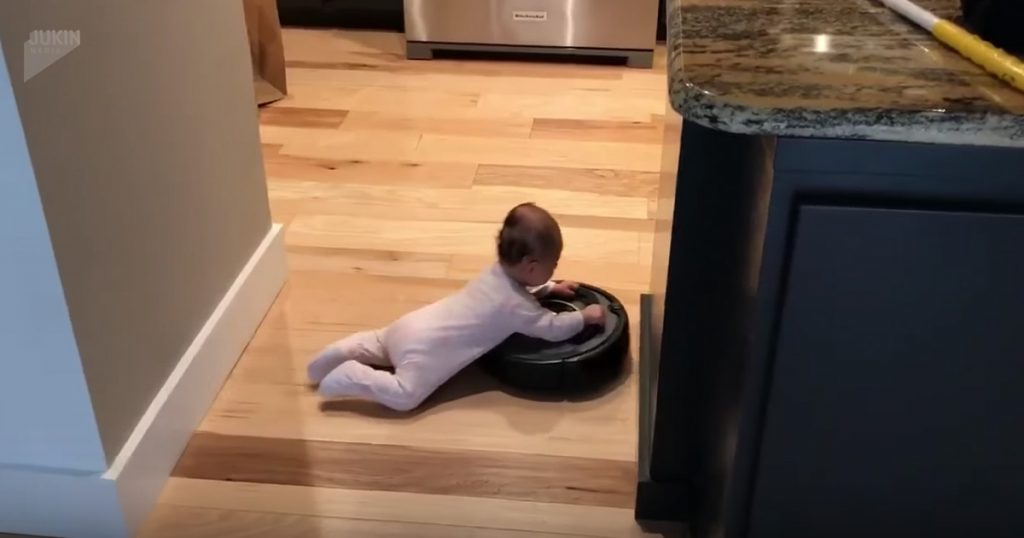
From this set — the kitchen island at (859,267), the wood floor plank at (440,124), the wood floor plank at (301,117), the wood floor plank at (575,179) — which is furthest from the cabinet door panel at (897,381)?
the wood floor plank at (301,117)

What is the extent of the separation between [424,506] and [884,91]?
92 cm

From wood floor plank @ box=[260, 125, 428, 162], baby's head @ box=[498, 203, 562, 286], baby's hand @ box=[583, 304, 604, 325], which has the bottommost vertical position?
wood floor plank @ box=[260, 125, 428, 162]

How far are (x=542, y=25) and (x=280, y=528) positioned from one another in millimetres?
2131

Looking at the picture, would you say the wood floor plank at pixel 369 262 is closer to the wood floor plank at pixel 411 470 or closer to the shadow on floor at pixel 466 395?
the shadow on floor at pixel 466 395

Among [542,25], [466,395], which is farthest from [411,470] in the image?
[542,25]

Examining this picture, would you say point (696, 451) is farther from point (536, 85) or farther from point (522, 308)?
point (536, 85)

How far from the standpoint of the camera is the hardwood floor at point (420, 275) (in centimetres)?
147

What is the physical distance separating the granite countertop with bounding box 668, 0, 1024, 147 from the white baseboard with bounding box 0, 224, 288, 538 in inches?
37.0

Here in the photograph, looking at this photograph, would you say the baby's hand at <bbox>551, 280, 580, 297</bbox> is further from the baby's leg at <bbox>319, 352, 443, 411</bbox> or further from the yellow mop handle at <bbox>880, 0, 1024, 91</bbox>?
the yellow mop handle at <bbox>880, 0, 1024, 91</bbox>

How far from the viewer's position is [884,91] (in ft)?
2.65

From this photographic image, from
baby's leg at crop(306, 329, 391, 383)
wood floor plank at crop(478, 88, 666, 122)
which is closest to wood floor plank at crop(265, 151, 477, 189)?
wood floor plank at crop(478, 88, 666, 122)

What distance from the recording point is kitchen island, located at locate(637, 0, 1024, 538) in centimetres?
81

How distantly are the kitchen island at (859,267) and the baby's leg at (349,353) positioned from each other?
2.41 feet

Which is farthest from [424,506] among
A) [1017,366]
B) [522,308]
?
[1017,366]
